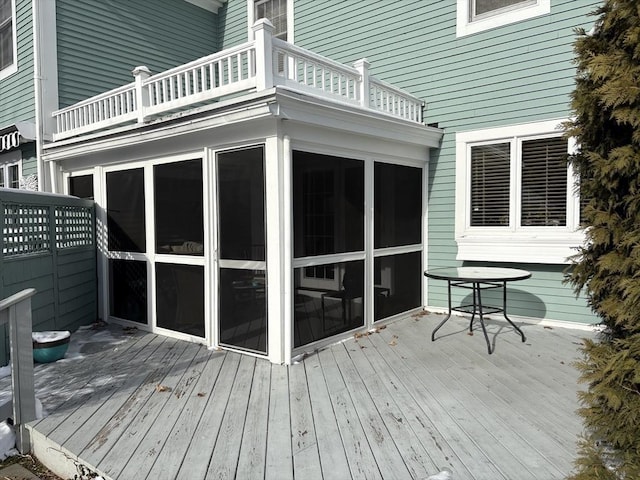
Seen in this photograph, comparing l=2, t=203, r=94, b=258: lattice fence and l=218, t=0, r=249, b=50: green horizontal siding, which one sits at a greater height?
l=218, t=0, r=249, b=50: green horizontal siding

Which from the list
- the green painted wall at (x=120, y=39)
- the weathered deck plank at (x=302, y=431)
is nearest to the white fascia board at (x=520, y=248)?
the weathered deck plank at (x=302, y=431)

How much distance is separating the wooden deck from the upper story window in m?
5.47

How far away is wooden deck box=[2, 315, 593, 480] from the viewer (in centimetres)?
237

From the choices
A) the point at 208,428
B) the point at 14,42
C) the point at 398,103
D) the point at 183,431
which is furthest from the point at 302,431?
the point at 14,42

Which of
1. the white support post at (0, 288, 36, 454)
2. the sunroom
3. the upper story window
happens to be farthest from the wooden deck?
the upper story window

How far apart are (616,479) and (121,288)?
5.29 meters

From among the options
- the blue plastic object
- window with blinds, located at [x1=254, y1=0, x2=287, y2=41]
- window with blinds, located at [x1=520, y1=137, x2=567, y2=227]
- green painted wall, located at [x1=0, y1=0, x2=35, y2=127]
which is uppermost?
window with blinds, located at [x1=254, y1=0, x2=287, y2=41]

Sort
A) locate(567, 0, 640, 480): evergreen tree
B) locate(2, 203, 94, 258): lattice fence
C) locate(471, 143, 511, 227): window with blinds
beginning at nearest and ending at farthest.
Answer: locate(567, 0, 640, 480): evergreen tree
locate(2, 203, 94, 258): lattice fence
locate(471, 143, 511, 227): window with blinds

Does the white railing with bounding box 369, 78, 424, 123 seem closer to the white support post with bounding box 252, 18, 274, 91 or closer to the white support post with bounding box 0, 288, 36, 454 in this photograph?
the white support post with bounding box 252, 18, 274, 91

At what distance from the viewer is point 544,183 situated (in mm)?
5102

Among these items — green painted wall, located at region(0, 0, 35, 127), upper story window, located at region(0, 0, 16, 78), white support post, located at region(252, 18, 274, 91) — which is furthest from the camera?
upper story window, located at region(0, 0, 16, 78)

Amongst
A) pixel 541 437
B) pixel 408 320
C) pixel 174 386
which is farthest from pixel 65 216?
pixel 541 437

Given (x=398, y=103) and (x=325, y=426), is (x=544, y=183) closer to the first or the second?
(x=398, y=103)

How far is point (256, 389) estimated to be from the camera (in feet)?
11.2
